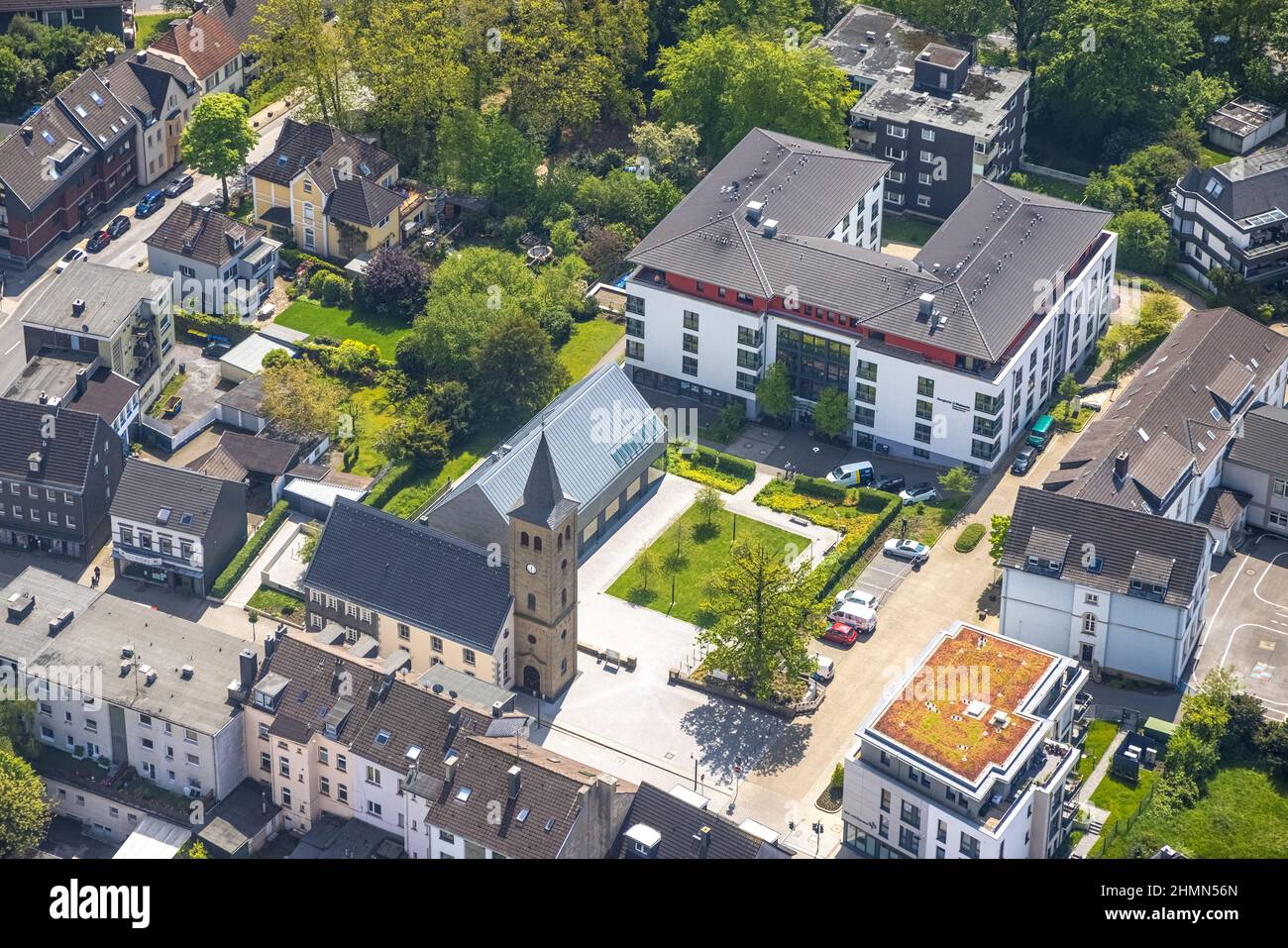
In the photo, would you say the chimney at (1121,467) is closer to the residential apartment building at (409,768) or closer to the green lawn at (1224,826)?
the green lawn at (1224,826)

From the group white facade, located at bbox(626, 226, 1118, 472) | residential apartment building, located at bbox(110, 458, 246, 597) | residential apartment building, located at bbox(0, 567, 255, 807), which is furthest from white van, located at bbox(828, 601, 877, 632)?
residential apartment building, located at bbox(110, 458, 246, 597)

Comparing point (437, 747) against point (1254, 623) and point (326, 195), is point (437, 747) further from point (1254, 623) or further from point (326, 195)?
point (326, 195)

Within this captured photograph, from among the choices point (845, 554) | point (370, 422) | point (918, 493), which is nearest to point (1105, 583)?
point (845, 554)

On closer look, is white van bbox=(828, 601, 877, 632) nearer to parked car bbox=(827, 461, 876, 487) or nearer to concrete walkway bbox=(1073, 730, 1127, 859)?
parked car bbox=(827, 461, 876, 487)

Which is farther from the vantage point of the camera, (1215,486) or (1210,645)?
(1215,486)

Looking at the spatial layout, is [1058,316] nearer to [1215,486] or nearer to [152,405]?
[1215,486]
